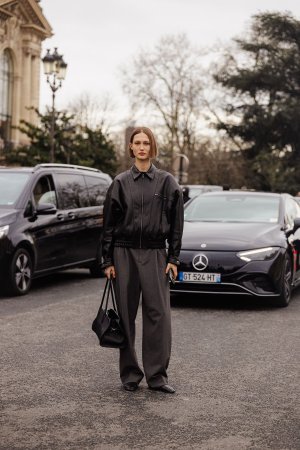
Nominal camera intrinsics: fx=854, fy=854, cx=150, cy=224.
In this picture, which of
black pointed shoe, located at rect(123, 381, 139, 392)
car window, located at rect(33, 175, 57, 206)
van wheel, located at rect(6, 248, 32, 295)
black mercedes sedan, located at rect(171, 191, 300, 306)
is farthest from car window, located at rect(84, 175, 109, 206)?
black pointed shoe, located at rect(123, 381, 139, 392)

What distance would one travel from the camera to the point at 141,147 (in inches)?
232

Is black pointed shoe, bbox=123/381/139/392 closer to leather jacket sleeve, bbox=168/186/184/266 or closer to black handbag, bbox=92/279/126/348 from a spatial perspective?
black handbag, bbox=92/279/126/348

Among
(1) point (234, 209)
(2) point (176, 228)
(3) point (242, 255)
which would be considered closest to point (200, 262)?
(3) point (242, 255)

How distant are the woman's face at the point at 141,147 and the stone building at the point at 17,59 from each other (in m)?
42.7

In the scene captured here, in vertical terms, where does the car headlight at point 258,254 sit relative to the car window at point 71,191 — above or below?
below

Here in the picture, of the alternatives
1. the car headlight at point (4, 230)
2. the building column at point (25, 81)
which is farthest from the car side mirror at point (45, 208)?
the building column at point (25, 81)

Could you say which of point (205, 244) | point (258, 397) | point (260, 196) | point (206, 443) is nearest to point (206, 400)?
point (258, 397)

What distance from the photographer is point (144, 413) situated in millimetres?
5289

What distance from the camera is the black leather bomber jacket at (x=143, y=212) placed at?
19.3 feet

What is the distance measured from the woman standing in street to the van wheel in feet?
18.1

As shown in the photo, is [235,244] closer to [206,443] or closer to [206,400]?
[206,400]

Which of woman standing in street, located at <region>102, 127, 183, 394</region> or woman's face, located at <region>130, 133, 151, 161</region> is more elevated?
woman's face, located at <region>130, 133, 151, 161</region>

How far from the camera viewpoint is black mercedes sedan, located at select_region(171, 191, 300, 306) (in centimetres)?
1016

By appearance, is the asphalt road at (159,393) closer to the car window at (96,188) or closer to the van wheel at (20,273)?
the van wheel at (20,273)
